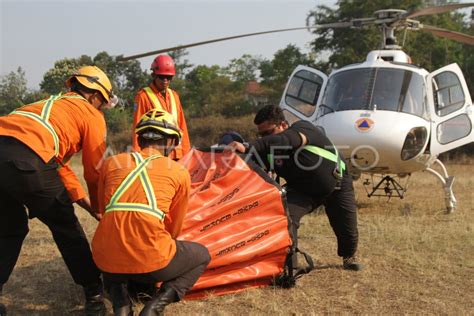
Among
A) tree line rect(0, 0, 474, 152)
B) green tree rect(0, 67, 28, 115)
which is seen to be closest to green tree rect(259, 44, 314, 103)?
tree line rect(0, 0, 474, 152)

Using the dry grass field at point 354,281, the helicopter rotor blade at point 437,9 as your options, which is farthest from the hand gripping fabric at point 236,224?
the helicopter rotor blade at point 437,9

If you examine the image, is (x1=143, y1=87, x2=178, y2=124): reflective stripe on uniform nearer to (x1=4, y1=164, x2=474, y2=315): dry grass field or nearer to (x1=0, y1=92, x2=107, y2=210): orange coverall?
(x1=0, y1=92, x2=107, y2=210): orange coverall

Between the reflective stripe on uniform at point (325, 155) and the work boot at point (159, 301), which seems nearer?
the work boot at point (159, 301)

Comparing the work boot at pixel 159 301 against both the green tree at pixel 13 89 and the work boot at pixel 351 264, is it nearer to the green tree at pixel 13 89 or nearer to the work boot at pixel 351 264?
the work boot at pixel 351 264

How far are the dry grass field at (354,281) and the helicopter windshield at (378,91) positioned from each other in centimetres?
178

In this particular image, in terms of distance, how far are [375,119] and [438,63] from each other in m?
25.7

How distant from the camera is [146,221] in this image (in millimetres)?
2971

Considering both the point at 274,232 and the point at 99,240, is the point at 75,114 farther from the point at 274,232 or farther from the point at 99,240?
the point at 274,232

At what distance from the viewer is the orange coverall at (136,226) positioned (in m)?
2.97

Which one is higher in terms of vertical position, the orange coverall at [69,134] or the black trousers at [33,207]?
the orange coverall at [69,134]

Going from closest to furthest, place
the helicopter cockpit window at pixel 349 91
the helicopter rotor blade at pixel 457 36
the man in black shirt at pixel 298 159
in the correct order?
the man in black shirt at pixel 298 159
the helicopter cockpit window at pixel 349 91
the helicopter rotor blade at pixel 457 36

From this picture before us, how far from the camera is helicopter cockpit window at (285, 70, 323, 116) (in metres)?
9.01

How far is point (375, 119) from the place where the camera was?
7520mm

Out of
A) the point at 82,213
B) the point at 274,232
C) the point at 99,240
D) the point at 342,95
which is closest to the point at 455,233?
the point at 342,95
